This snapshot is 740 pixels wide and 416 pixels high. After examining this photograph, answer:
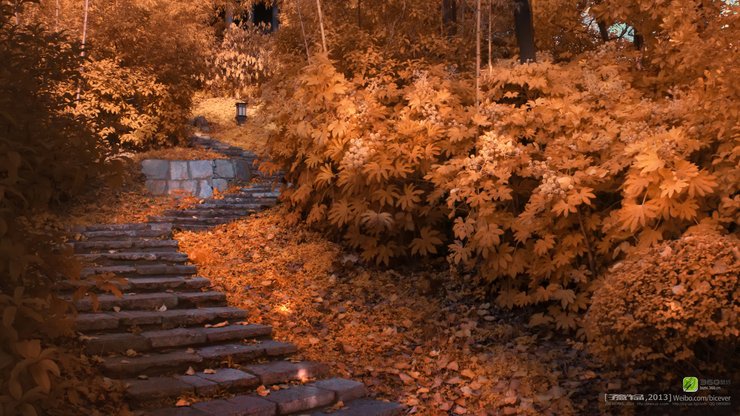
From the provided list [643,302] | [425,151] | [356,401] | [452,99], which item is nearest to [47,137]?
[356,401]

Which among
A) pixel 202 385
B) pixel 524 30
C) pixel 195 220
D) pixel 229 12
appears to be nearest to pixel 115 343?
pixel 202 385

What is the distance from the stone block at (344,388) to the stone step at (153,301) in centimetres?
177

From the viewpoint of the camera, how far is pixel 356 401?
16.3ft

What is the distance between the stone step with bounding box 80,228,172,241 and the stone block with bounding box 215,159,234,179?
4133 millimetres

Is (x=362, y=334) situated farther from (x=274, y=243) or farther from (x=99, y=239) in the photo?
(x=99, y=239)

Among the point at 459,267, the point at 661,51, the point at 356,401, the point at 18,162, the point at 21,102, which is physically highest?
the point at 661,51

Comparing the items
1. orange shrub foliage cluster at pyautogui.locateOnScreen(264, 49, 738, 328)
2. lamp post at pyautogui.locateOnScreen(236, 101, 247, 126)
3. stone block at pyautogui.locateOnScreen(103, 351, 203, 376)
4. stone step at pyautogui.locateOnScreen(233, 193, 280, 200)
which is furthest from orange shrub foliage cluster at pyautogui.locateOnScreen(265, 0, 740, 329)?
lamp post at pyautogui.locateOnScreen(236, 101, 247, 126)

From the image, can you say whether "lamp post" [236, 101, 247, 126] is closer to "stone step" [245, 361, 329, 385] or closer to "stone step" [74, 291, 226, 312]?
"stone step" [74, 291, 226, 312]

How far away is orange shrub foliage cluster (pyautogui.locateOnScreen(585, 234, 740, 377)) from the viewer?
13.1 ft

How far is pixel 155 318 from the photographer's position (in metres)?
5.61

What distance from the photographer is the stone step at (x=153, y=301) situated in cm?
573

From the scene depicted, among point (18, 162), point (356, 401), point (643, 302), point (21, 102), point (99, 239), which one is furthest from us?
point (99, 239)

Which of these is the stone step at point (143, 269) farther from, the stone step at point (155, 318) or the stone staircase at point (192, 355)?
the stone step at point (155, 318)

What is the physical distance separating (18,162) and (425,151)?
4422 millimetres
